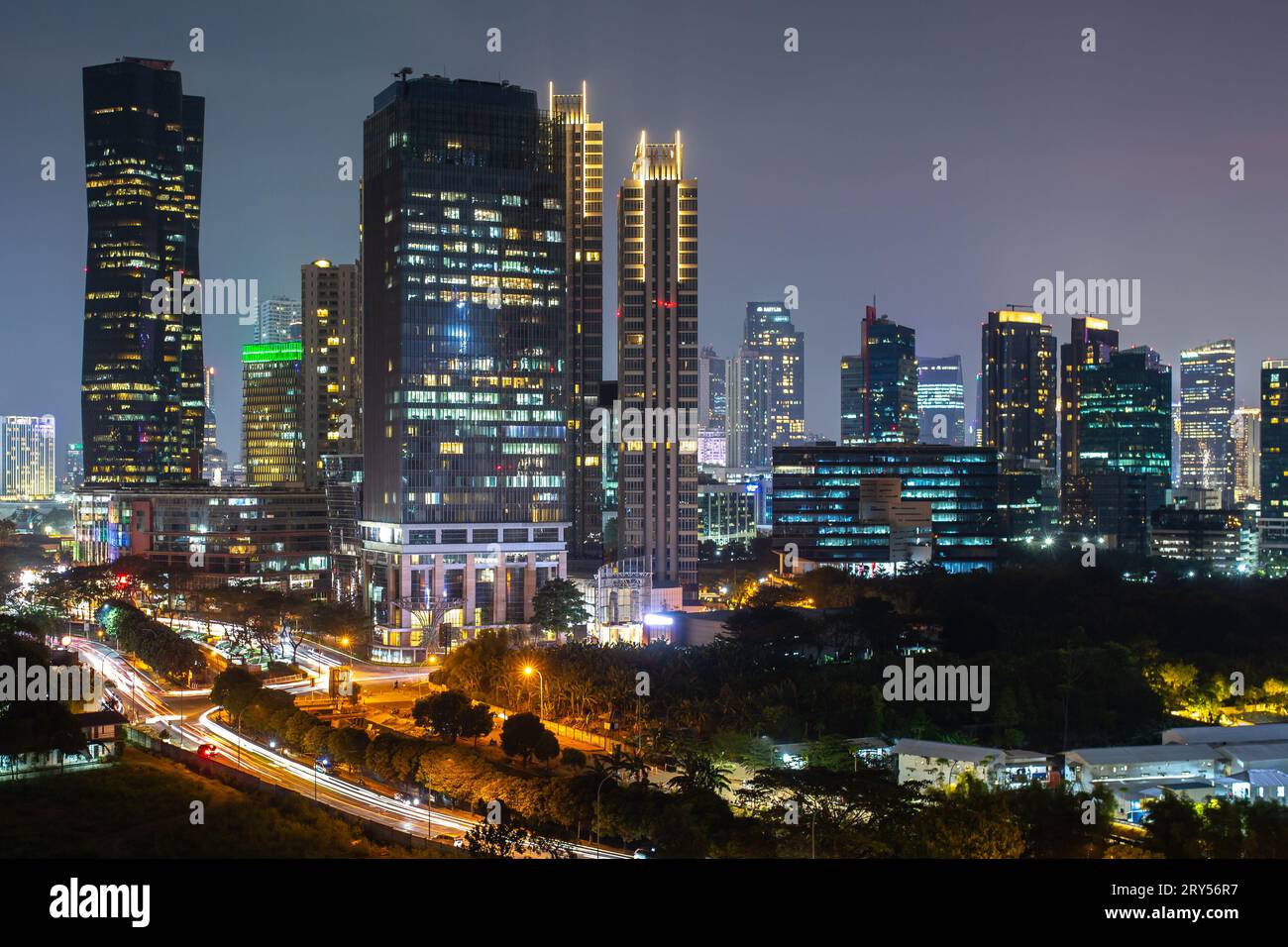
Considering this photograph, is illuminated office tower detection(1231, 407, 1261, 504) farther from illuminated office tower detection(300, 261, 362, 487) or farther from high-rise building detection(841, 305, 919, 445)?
illuminated office tower detection(300, 261, 362, 487)

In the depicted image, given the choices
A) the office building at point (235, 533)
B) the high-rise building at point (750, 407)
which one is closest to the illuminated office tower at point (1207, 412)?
the high-rise building at point (750, 407)

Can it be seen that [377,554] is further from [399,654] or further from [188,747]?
[188,747]

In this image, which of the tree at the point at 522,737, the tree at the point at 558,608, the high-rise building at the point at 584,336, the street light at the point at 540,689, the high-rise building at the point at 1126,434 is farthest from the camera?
the high-rise building at the point at 1126,434

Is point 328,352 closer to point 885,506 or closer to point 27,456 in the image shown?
point 885,506

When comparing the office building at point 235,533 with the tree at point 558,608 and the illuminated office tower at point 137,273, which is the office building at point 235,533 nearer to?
the tree at point 558,608

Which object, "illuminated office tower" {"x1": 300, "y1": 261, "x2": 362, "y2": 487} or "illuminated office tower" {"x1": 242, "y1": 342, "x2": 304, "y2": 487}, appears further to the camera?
"illuminated office tower" {"x1": 242, "y1": 342, "x2": 304, "y2": 487}

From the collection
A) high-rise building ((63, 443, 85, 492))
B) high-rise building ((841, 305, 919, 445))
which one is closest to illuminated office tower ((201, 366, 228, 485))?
high-rise building ((63, 443, 85, 492))
